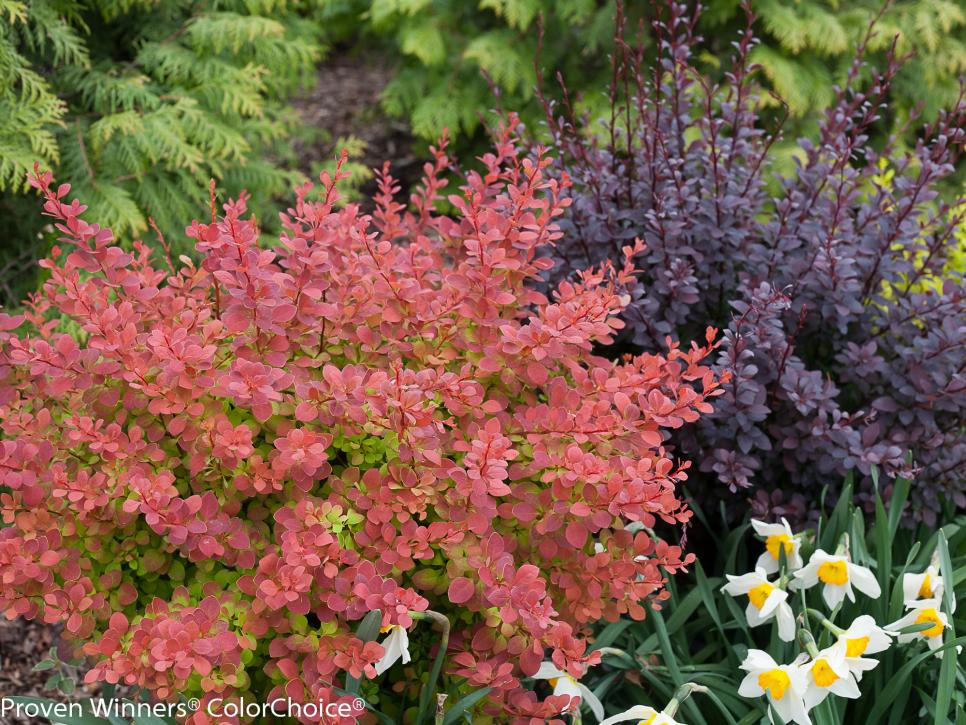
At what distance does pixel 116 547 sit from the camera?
71.6 inches

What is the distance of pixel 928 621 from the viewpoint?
1.85 metres

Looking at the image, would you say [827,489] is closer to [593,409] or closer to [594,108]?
[593,409]

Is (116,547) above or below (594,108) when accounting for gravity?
below

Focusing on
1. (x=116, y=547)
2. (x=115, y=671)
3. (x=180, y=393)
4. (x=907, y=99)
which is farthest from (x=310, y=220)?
(x=907, y=99)

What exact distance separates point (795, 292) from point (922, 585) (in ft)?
2.61

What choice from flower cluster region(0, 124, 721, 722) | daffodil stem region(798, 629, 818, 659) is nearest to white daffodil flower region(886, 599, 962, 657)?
daffodil stem region(798, 629, 818, 659)

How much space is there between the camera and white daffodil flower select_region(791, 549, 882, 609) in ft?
6.14

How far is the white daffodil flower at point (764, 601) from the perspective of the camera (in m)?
1.88

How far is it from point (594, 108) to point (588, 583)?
2966mm

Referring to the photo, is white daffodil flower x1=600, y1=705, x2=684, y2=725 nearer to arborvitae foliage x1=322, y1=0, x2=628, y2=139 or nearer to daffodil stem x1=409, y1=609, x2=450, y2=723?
daffodil stem x1=409, y1=609, x2=450, y2=723

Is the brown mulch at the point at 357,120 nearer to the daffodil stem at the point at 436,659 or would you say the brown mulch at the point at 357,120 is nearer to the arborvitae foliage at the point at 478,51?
the arborvitae foliage at the point at 478,51

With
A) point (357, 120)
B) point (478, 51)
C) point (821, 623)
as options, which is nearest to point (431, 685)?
point (821, 623)

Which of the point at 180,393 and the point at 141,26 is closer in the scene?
the point at 180,393

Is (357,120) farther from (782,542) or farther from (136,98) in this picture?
(782,542)
